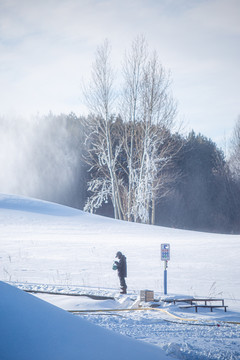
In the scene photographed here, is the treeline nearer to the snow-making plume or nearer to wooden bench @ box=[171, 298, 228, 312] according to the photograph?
the snow-making plume

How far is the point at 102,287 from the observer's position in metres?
10.5

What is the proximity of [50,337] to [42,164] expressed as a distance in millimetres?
39134

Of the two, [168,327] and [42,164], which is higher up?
[42,164]

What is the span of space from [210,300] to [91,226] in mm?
13049

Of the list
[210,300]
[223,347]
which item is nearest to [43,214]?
[210,300]

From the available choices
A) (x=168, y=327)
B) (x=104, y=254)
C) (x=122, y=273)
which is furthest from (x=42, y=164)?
(x=168, y=327)

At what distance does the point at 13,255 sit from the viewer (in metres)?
14.6

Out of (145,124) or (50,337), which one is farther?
(145,124)

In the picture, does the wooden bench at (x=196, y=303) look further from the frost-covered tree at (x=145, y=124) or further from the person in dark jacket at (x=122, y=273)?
the frost-covered tree at (x=145, y=124)

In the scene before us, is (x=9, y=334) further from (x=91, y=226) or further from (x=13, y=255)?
(x=91, y=226)

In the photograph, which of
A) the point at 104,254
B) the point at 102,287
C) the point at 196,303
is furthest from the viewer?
the point at 104,254

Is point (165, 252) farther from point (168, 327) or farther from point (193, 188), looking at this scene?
point (193, 188)

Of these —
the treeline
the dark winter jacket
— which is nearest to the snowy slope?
the dark winter jacket

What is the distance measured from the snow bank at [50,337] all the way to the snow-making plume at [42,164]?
3618 cm
